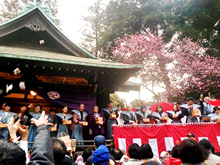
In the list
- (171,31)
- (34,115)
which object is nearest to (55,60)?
(34,115)

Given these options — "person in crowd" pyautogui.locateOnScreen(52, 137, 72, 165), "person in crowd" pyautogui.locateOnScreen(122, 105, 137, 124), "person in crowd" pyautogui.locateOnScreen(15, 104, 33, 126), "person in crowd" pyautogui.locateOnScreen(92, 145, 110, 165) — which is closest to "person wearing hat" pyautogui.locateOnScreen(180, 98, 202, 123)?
"person in crowd" pyautogui.locateOnScreen(122, 105, 137, 124)

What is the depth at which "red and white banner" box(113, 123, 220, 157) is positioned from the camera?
5.82 m

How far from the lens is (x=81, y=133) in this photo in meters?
6.69

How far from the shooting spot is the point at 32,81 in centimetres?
697

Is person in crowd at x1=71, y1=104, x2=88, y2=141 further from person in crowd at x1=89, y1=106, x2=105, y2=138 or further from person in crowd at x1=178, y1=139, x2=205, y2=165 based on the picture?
person in crowd at x1=178, y1=139, x2=205, y2=165

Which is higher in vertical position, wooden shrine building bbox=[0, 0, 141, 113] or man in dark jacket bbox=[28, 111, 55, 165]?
wooden shrine building bbox=[0, 0, 141, 113]

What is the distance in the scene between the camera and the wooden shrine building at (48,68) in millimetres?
6406

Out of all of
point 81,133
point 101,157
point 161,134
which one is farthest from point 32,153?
point 81,133

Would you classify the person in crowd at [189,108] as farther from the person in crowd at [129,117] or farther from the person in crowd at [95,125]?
the person in crowd at [95,125]

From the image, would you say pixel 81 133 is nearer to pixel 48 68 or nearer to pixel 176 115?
pixel 48 68

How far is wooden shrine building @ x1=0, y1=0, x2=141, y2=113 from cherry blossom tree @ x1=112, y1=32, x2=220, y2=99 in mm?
8825

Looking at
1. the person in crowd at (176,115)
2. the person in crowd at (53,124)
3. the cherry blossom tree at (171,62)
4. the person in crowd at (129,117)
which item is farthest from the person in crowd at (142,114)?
the cherry blossom tree at (171,62)

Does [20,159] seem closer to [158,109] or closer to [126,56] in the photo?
[158,109]

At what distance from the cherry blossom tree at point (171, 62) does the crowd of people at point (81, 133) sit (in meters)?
8.30
